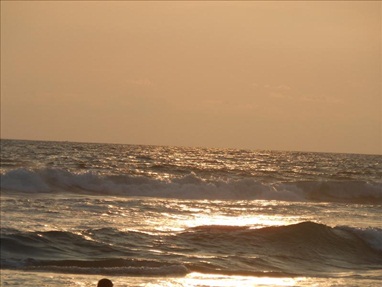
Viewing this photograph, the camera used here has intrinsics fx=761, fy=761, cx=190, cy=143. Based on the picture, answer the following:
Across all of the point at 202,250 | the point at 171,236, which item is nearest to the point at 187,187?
the point at 171,236

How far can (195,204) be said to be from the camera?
30.5m

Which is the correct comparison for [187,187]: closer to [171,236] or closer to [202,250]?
[171,236]

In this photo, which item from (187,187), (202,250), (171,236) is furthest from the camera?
(187,187)

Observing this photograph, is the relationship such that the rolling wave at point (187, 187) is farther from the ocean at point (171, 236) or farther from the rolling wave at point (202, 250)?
the rolling wave at point (202, 250)

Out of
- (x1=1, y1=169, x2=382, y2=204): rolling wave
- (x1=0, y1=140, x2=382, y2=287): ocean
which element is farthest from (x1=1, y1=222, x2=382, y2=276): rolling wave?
(x1=1, y1=169, x2=382, y2=204): rolling wave

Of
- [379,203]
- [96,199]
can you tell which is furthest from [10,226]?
[379,203]

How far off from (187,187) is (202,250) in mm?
Result: 17593

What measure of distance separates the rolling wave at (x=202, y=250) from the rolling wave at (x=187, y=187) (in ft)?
41.0

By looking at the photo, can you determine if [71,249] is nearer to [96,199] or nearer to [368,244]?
[368,244]

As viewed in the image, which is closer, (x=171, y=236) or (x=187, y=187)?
(x=171, y=236)

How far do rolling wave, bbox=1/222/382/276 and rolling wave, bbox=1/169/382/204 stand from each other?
12491 millimetres

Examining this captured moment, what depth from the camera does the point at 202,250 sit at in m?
19.2

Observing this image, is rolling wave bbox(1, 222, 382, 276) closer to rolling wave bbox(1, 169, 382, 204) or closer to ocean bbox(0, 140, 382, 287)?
ocean bbox(0, 140, 382, 287)

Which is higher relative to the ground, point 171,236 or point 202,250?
point 171,236
